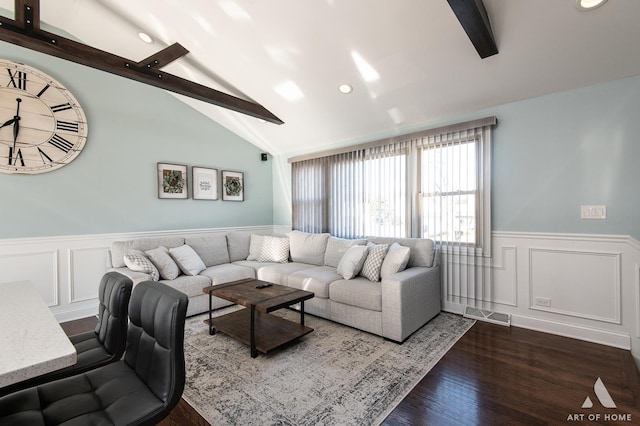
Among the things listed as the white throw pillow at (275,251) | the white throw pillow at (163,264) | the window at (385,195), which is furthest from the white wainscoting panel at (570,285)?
the white throw pillow at (163,264)

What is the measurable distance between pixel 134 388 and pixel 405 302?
2170 millimetres

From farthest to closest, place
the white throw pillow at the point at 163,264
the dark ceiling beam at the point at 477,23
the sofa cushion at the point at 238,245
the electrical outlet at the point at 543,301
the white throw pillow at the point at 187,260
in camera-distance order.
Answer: the sofa cushion at the point at 238,245 < the white throw pillow at the point at 187,260 < the white throw pillow at the point at 163,264 < the electrical outlet at the point at 543,301 < the dark ceiling beam at the point at 477,23

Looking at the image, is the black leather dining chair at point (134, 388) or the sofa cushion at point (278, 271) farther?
the sofa cushion at point (278, 271)

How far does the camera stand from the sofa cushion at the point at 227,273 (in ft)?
11.8

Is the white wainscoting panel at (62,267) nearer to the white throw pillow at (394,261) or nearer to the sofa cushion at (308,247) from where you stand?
the sofa cushion at (308,247)

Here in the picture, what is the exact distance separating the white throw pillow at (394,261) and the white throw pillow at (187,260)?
89.8 inches

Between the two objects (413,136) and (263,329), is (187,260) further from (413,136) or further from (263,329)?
(413,136)

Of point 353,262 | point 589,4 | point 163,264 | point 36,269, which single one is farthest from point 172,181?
point 589,4

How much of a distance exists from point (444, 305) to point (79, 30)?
17.9ft

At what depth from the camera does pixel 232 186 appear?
16.3 ft

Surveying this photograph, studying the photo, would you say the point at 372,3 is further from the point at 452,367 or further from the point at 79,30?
the point at 79,30

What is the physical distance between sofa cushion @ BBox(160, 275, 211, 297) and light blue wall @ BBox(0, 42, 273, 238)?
1.13 meters

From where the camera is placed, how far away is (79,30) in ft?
11.2

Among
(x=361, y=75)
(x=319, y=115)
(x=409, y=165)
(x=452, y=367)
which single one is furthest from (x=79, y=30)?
(x=452, y=367)
